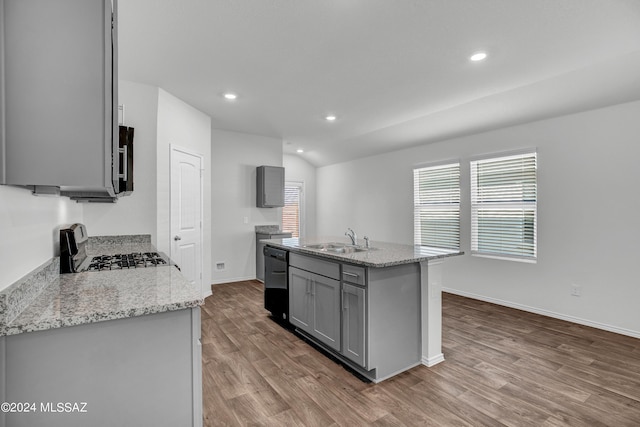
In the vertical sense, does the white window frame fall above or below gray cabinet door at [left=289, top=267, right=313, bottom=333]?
above

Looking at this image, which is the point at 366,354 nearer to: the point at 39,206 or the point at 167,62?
the point at 39,206

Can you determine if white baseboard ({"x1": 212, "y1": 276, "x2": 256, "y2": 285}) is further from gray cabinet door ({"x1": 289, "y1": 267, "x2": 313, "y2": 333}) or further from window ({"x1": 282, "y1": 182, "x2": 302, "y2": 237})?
gray cabinet door ({"x1": 289, "y1": 267, "x2": 313, "y2": 333})

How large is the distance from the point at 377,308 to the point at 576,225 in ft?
9.25

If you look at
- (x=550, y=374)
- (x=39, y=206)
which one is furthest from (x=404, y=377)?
(x=39, y=206)

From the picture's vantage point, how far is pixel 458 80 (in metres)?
3.16

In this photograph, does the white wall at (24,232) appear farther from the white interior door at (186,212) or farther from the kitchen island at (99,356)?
the white interior door at (186,212)

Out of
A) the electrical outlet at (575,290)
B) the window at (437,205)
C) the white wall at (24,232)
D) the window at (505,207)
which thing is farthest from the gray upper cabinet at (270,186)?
the electrical outlet at (575,290)

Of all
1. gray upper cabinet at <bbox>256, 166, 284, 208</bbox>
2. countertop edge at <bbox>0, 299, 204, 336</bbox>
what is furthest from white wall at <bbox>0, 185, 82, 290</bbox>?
gray upper cabinet at <bbox>256, 166, 284, 208</bbox>

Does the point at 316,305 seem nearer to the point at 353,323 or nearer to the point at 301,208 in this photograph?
the point at 353,323

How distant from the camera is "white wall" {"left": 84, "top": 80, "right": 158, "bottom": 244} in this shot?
3.21 meters

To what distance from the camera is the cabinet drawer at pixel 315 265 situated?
2557 millimetres

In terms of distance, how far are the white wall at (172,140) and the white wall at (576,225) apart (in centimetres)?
370

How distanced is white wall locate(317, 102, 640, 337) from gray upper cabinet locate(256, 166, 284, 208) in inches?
114

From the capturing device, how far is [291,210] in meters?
7.38
